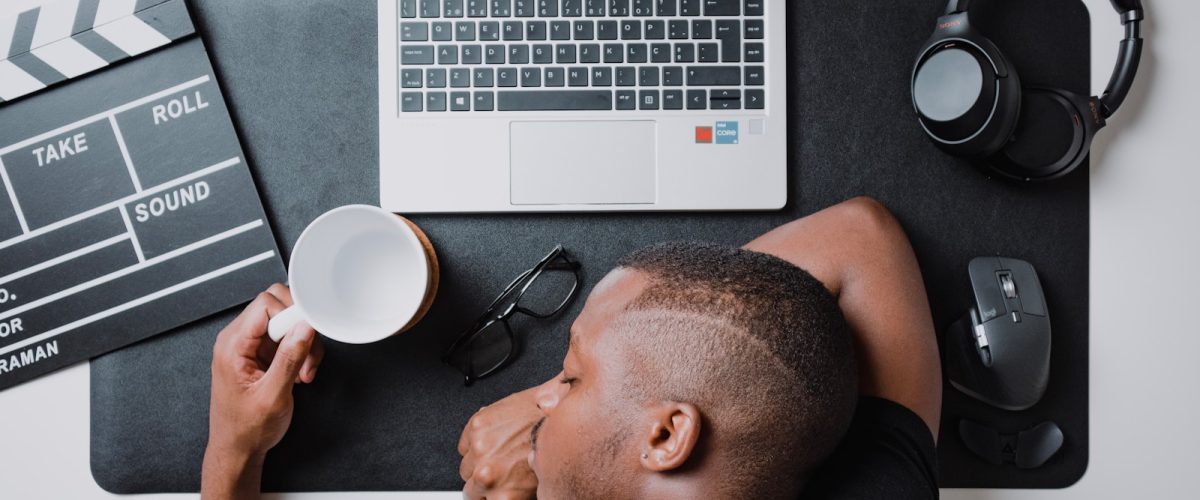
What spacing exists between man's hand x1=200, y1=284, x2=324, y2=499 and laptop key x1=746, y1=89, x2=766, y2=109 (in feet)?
1.75

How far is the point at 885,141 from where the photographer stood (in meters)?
0.85

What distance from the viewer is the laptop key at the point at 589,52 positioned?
2.66 feet

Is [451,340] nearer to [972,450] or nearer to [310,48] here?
[310,48]

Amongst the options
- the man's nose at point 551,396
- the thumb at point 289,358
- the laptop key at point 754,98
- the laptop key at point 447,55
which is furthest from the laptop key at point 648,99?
the thumb at point 289,358

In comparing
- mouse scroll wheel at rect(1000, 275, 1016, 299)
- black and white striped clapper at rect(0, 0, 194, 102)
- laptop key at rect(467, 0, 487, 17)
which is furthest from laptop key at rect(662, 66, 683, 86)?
black and white striped clapper at rect(0, 0, 194, 102)

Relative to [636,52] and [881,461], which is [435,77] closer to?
[636,52]

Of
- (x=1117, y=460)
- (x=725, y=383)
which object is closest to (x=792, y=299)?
(x=725, y=383)

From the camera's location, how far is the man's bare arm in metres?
0.77

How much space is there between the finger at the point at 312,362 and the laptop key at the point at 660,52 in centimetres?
49

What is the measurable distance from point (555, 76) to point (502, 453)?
1.37 ft

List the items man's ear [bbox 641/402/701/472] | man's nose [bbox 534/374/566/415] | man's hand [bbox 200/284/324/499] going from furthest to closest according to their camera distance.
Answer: man's hand [bbox 200/284/324/499]
man's nose [bbox 534/374/566/415]
man's ear [bbox 641/402/701/472]

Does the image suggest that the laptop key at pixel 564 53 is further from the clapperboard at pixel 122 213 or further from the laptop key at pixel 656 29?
the clapperboard at pixel 122 213

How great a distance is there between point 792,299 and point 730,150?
270mm

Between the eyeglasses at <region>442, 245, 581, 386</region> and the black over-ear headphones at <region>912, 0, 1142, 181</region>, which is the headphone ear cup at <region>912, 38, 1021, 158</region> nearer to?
the black over-ear headphones at <region>912, 0, 1142, 181</region>
